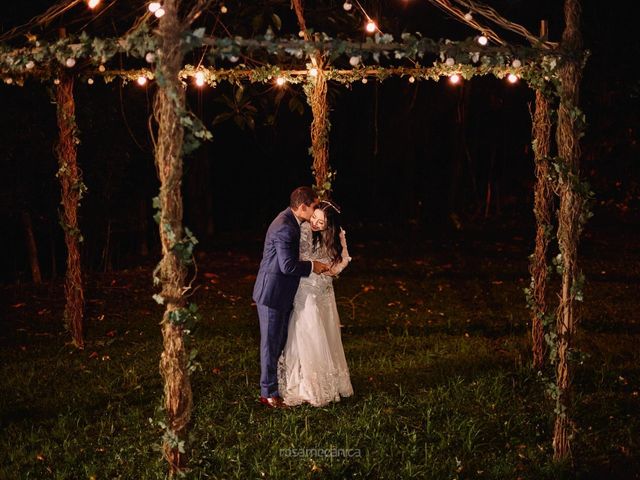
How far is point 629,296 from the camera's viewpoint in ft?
40.1

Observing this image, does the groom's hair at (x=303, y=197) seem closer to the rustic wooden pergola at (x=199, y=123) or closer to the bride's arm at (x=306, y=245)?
the bride's arm at (x=306, y=245)

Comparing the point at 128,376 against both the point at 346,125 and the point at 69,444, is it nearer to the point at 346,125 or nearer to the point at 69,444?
the point at 69,444

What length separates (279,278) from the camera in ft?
21.6

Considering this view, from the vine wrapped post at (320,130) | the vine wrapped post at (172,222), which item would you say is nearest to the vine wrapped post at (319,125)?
the vine wrapped post at (320,130)

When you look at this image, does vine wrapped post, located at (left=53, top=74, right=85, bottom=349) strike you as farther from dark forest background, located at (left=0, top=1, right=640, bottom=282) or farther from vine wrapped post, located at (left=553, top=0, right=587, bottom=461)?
vine wrapped post, located at (left=553, top=0, right=587, bottom=461)

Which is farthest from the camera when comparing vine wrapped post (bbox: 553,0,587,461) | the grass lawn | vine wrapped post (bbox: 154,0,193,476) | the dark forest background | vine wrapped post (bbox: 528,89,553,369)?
the dark forest background

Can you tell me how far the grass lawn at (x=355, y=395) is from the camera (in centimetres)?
557

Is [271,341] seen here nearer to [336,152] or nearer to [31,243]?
[31,243]

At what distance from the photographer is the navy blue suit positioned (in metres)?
6.48

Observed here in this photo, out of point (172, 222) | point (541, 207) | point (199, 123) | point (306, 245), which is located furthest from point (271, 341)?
point (541, 207)

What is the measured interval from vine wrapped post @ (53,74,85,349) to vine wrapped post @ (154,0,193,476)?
3.99 meters

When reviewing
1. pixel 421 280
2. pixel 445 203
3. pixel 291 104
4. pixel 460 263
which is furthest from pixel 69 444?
pixel 445 203

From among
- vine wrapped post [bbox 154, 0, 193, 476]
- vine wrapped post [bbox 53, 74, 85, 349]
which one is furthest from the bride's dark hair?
vine wrapped post [bbox 53, 74, 85, 349]

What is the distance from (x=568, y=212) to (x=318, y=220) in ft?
7.45
